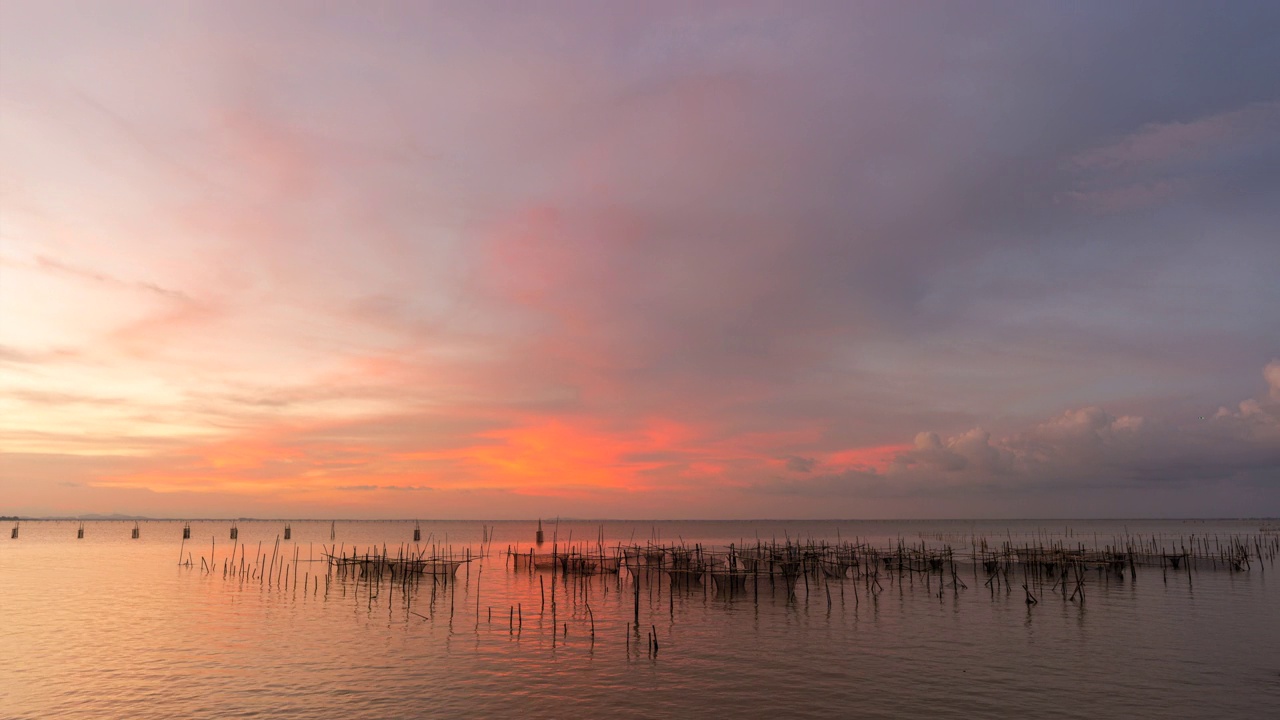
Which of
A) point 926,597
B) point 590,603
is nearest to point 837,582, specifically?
point 926,597

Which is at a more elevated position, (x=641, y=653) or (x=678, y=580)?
(x=641, y=653)

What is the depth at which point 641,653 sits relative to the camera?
93.8 ft

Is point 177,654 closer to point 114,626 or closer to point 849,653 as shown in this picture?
point 114,626

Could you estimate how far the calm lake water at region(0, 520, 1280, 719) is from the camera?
21.9m

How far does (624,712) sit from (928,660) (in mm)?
12553

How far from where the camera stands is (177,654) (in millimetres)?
28281

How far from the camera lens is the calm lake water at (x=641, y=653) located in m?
21.9

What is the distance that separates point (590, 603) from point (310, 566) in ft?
120

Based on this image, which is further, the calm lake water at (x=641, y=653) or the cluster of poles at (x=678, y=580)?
the cluster of poles at (x=678, y=580)

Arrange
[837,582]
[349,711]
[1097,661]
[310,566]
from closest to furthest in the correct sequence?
[349,711], [1097,661], [837,582], [310,566]

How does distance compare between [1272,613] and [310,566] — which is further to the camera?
[310,566]

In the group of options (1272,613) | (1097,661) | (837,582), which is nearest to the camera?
(1097,661)

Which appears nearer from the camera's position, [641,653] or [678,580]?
[641,653]

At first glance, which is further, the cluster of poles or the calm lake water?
the cluster of poles
